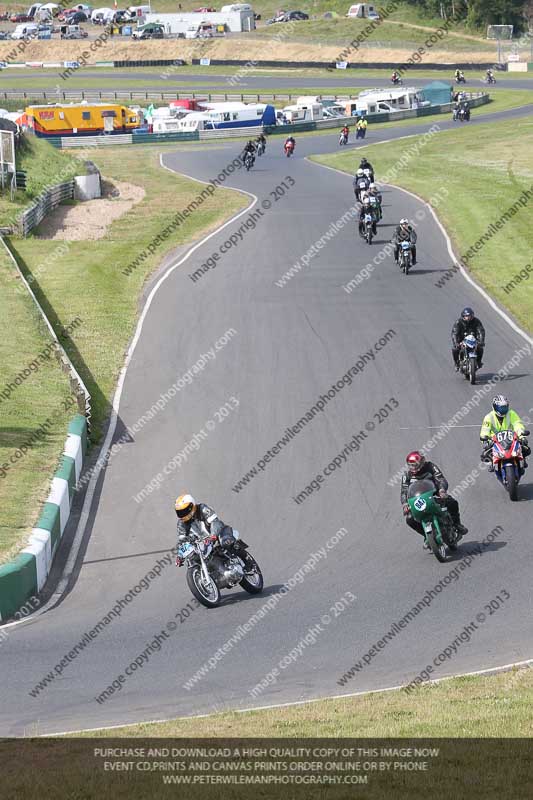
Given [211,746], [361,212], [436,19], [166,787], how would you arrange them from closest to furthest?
[166,787], [211,746], [361,212], [436,19]

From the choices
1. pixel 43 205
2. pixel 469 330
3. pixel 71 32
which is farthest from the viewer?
pixel 71 32

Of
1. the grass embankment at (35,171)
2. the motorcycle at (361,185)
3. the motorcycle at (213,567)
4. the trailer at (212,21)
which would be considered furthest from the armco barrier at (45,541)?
the trailer at (212,21)

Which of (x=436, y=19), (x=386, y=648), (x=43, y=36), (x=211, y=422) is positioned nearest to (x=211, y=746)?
(x=386, y=648)

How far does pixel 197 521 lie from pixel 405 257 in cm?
2194

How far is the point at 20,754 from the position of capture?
33.2 ft

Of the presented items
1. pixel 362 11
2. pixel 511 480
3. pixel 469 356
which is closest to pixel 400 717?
pixel 511 480

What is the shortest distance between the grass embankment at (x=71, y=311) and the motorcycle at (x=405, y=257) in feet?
27.1

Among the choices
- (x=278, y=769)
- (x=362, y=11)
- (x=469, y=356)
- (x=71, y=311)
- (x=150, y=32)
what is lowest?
(x=71, y=311)

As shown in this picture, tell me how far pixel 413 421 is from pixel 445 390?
224cm

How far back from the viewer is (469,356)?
24578 mm

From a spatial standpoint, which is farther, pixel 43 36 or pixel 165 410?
pixel 43 36

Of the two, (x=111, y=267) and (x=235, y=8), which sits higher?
(x=235, y=8)

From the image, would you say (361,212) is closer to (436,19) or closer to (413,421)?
(413,421)

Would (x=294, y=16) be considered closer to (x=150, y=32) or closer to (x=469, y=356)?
(x=150, y=32)
